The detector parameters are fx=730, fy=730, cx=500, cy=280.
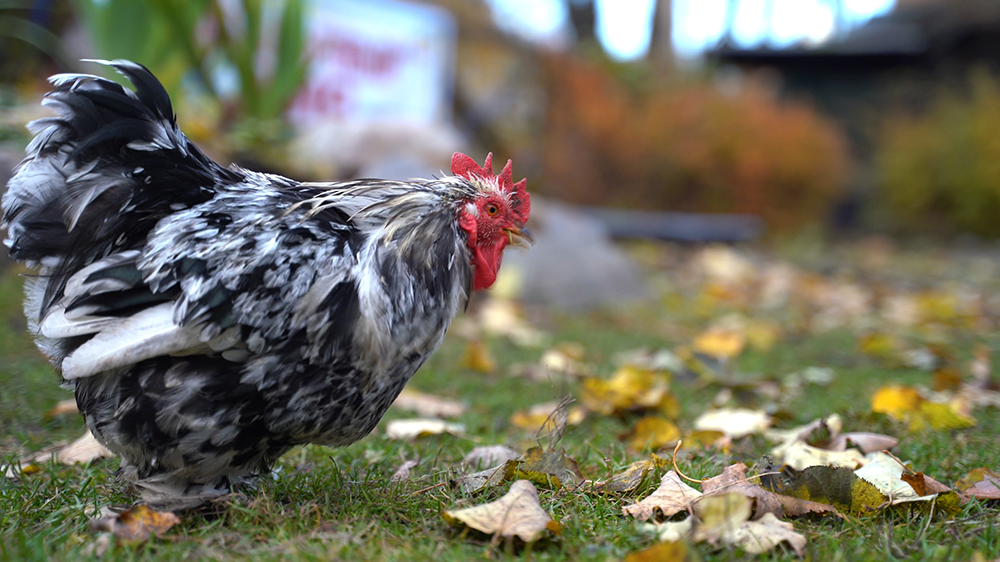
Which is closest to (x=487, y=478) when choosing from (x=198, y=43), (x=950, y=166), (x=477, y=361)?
(x=477, y=361)

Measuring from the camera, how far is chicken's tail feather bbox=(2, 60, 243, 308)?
1921 millimetres

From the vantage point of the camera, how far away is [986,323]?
19.6ft

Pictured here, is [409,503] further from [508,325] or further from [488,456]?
[508,325]

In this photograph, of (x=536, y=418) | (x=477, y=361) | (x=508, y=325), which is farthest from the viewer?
(x=508, y=325)

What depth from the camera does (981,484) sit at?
2.05 meters

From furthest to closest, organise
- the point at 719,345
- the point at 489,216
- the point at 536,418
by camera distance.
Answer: the point at 719,345 → the point at 536,418 → the point at 489,216

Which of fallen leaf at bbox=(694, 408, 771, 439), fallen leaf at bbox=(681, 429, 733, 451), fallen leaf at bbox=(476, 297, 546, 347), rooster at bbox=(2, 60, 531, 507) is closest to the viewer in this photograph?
rooster at bbox=(2, 60, 531, 507)

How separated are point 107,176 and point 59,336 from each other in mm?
436

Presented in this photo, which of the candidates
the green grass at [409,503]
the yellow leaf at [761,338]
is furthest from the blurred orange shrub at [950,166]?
the green grass at [409,503]

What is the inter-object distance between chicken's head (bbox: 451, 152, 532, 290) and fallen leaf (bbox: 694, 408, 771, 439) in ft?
3.60

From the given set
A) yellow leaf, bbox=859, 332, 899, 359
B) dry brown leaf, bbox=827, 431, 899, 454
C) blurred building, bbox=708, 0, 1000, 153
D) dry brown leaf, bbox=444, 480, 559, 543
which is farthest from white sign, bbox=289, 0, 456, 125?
blurred building, bbox=708, 0, 1000, 153

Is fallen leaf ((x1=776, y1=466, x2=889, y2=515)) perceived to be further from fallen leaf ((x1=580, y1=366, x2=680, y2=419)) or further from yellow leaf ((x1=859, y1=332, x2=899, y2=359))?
yellow leaf ((x1=859, y1=332, x2=899, y2=359))

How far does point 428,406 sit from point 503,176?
4.58 feet

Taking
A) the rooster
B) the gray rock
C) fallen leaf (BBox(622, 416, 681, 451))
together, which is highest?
the rooster
